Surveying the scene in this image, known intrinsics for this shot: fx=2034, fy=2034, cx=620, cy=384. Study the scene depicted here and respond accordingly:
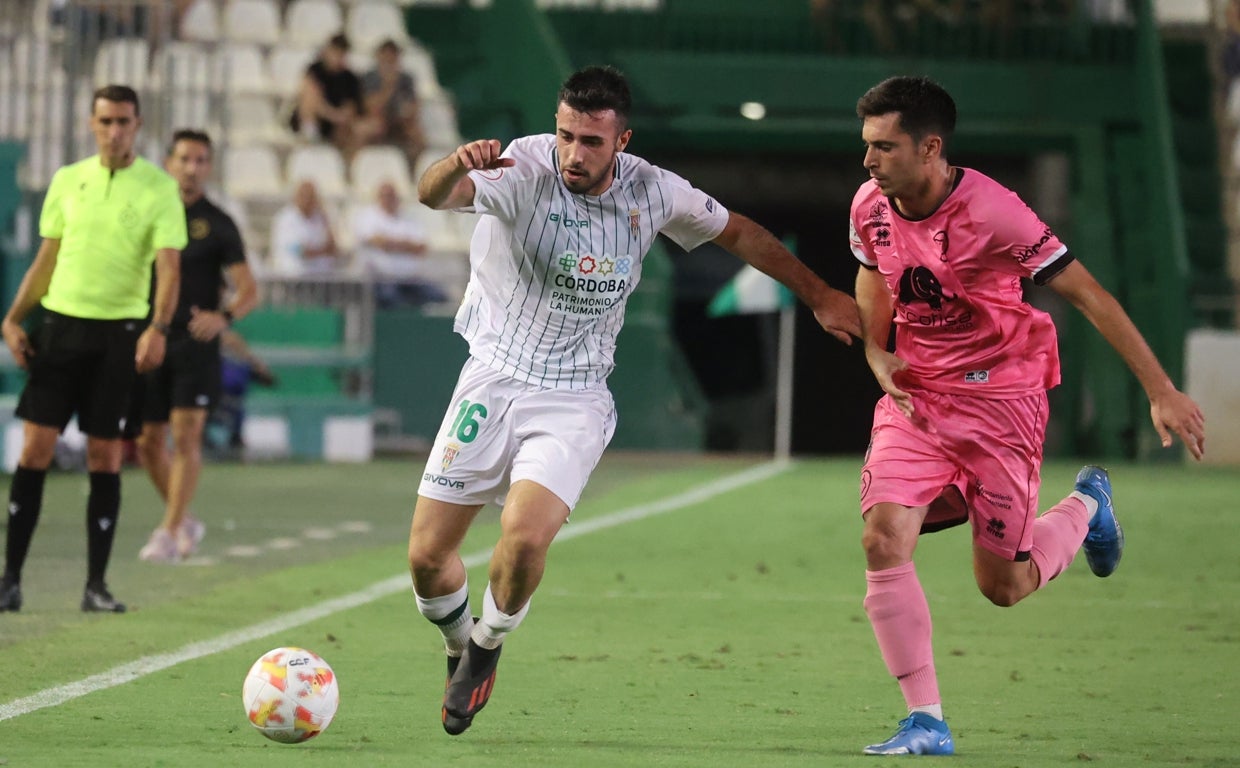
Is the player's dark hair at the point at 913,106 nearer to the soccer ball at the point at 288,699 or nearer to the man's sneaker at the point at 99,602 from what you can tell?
the soccer ball at the point at 288,699

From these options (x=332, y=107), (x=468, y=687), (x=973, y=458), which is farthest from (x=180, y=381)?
(x=332, y=107)

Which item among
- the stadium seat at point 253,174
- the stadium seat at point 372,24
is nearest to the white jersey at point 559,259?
the stadium seat at point 253,174

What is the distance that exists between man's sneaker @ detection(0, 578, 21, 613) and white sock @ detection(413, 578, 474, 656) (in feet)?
9.73

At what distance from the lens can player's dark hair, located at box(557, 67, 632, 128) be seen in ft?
20.6

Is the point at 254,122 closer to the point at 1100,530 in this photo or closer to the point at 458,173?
the point at 1100,530

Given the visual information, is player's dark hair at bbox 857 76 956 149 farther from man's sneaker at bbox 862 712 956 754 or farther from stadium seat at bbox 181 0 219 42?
stadium seat at bbox 181 0 219 42

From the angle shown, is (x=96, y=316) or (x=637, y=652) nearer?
(x=637, y=652)

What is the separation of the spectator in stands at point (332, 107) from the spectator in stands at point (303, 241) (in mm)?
1978

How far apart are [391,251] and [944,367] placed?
15.3m

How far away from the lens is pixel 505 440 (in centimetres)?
653

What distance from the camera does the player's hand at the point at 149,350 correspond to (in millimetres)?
9055

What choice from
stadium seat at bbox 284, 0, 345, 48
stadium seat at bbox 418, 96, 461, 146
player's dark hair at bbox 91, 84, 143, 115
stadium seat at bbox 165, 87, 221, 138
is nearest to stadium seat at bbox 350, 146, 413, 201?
stadium seat at bbox 418, 96, 461, 146

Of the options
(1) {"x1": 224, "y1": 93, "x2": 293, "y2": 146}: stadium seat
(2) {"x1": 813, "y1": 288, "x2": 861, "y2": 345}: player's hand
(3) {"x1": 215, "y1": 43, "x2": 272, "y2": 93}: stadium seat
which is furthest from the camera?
(3) {"x1": 215, "y1": 43, "x2": 272, "y2": 93}: stadium seat

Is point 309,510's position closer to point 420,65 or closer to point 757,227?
point 757,227
